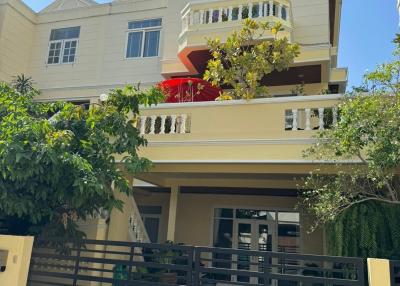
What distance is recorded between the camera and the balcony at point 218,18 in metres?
10.9

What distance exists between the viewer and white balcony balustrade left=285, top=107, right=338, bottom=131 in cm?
687

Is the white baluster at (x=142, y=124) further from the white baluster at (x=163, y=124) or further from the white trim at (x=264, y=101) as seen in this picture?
the white baluster at (x=163, y=124)

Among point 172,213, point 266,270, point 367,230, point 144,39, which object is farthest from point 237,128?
point 144,39

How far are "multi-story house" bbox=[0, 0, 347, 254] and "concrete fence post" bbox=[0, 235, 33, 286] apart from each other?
2.39 metres

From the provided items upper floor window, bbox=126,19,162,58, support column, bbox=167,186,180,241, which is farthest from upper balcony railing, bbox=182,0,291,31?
support column, bbox=167,186,180,241

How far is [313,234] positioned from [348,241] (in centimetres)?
411

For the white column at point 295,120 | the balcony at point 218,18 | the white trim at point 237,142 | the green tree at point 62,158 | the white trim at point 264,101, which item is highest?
the balcony at point 218,18

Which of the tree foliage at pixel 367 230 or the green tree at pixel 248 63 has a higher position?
the green tree at pixel 248 63

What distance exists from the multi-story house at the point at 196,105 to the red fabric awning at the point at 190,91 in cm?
169

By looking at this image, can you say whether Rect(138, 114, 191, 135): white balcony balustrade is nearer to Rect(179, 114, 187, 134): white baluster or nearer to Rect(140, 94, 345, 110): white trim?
Rect(179, 114, 187, 134): white baluster

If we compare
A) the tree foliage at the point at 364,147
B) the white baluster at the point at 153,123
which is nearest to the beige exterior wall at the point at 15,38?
the white baluster at the point at 153,123

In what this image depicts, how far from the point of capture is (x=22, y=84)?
13.9 metres

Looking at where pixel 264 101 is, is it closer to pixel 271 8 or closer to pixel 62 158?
pixel 62 158

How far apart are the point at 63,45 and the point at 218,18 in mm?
7319
